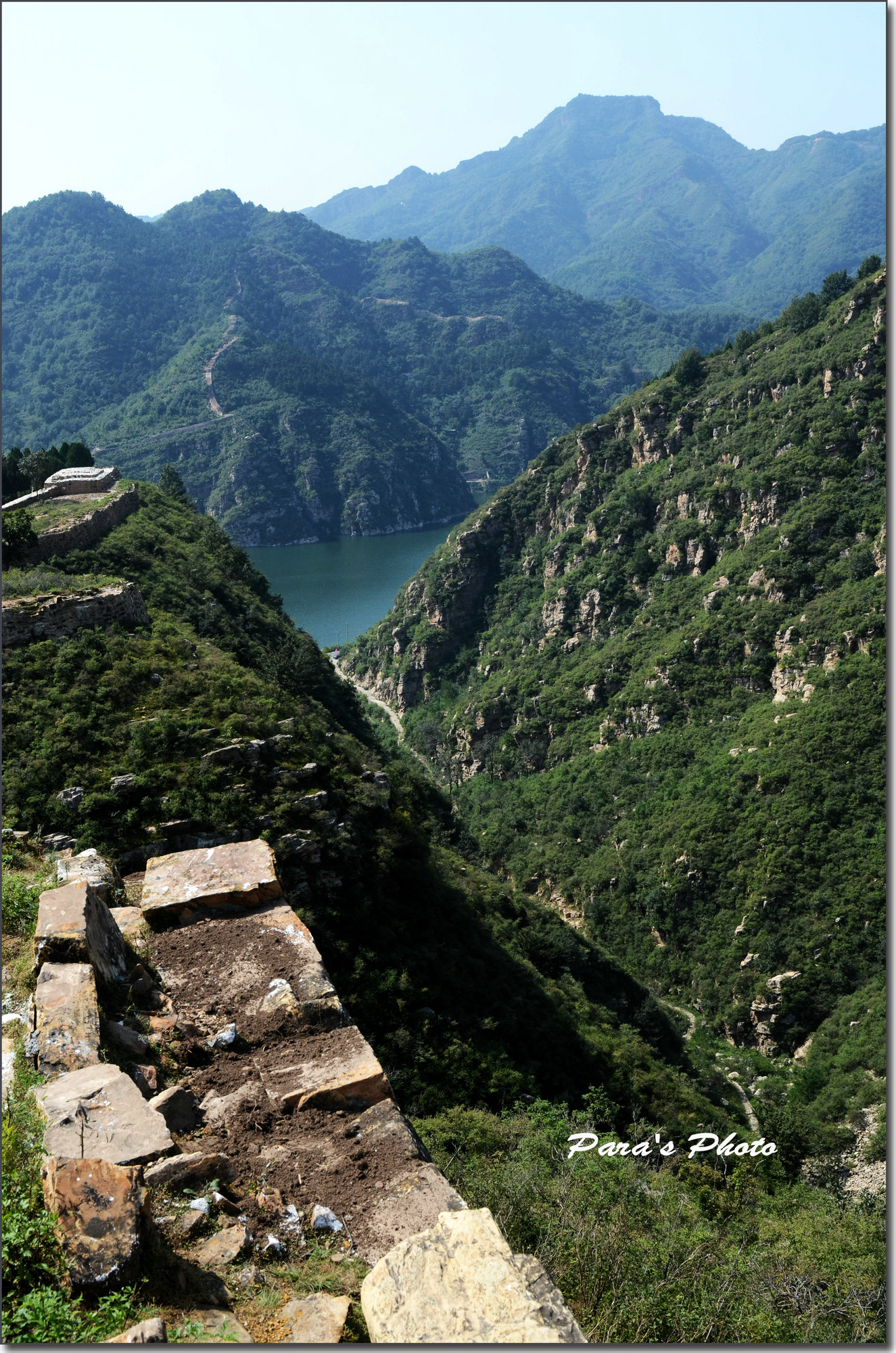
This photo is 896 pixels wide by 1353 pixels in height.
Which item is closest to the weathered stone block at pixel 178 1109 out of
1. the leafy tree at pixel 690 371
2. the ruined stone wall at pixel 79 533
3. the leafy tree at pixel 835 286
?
the ruined stone wall at pixel 79 533

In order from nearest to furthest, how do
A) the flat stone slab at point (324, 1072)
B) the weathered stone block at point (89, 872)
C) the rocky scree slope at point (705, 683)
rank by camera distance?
the flat stone slab at point (324, 1072), the weathered stone block at point (89, 872), the rocky scree slope at point (705, 683)

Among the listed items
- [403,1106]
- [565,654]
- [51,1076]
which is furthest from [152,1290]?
[565,654]

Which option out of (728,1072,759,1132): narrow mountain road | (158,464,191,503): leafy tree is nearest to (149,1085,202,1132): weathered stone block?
(728,1072,759,1132): narrow mountain road

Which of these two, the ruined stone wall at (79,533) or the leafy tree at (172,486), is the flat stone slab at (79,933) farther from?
the leafy tree at (172,486)

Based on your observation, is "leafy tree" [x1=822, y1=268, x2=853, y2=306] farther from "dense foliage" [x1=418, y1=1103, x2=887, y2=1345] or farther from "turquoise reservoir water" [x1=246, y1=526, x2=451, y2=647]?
"dense foliage" [x1=418, y1=1103, x2=887, y2=1345]

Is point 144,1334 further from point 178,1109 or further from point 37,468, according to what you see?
point 37,468

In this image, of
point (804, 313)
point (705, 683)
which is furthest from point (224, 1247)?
point (804, 313)
